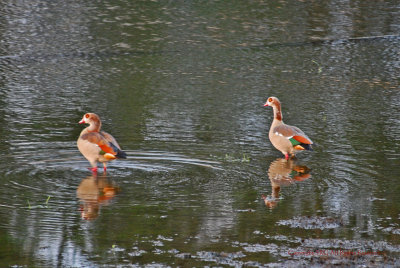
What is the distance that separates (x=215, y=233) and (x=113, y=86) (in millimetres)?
8810

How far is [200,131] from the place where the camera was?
14.1 metres

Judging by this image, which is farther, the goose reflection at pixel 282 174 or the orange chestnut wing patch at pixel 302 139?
the orange chestnut wing patch at pixel 302 139

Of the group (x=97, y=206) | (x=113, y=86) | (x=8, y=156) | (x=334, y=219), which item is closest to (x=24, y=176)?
(x=8, y=156)

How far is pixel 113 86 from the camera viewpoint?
17219mm

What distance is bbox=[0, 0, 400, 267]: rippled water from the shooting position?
8656 mm

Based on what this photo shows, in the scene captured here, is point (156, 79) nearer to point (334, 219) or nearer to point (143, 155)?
point (143, 155)

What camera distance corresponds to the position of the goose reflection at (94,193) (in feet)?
32.0

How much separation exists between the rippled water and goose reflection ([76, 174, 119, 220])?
4 centimetres

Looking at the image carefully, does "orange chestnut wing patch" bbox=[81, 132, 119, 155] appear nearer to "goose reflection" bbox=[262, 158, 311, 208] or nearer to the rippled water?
the rippled water

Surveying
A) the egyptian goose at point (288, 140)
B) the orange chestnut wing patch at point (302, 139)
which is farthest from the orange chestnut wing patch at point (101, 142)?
the orange chestnut wing patch at point (302, 139)

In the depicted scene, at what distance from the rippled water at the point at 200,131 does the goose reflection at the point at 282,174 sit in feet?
0.10

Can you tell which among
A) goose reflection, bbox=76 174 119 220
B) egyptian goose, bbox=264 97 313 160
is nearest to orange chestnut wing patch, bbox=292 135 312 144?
egyptian goose, bbox=264 97 313 160

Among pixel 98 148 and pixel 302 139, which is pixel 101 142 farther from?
pixel 302 139

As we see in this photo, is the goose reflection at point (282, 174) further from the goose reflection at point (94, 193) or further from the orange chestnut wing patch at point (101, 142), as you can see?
the orange chestnut wing patch at point (101, 142)
